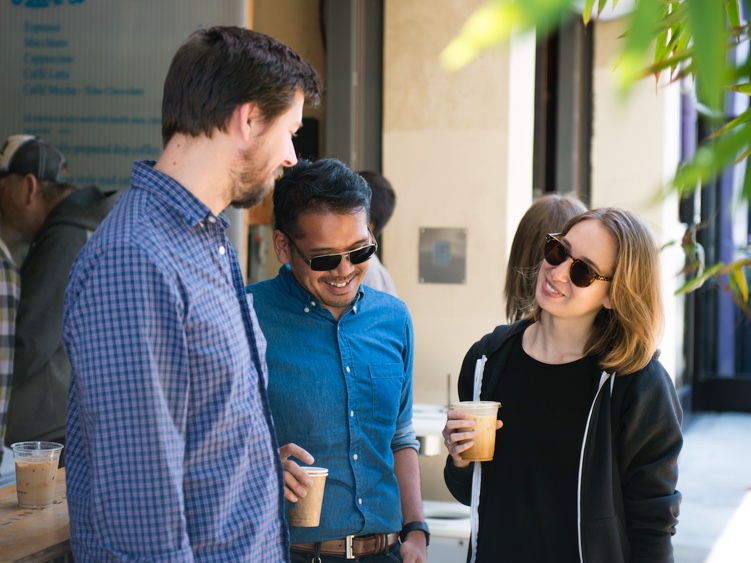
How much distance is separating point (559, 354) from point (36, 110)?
9.52 ft

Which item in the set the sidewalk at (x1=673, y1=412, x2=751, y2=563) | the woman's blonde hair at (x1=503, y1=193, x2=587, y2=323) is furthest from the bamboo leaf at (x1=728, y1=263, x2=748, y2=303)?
the sidewalk at (x1=673, y1=412, x2=751, y2=563)

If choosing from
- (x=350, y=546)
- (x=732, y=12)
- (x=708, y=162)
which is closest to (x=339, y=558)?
(x=350, y=546)

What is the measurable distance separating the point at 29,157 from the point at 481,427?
8.85ft

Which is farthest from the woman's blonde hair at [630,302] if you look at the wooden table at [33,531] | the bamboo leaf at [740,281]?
the wooden table at [33,531]

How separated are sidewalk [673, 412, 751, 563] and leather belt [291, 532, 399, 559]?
4.22 meters

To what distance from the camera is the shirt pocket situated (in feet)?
7.42

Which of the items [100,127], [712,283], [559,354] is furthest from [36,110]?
[712,283]

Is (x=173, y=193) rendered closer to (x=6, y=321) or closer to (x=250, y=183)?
(x=250, y=183)

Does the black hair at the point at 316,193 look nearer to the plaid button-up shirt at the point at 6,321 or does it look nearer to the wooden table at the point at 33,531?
the wooden table at the point at 33,531

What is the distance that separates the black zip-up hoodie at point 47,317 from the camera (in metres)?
3.95

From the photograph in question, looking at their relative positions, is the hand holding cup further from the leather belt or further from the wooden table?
the wooden table

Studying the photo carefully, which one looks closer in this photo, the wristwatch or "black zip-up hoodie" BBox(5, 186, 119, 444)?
the wristwatch

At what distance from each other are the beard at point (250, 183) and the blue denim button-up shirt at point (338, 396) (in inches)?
21.6

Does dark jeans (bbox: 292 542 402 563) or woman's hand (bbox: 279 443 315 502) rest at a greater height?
woman's hand (bbox: 279 443 315 502)
